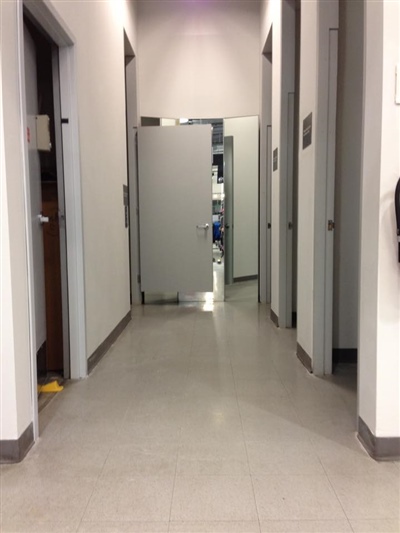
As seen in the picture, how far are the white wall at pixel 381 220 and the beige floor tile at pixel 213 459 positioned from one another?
0.57 meters

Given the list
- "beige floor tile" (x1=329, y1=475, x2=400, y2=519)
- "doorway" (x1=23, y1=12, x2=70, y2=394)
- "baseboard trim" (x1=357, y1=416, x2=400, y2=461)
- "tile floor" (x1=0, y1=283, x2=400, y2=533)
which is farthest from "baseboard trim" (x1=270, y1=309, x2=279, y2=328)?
"beige floor tile" (x1=329, y1=475, x2=400, y2=519)

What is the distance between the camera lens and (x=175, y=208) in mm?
5367

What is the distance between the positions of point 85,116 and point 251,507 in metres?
2.50

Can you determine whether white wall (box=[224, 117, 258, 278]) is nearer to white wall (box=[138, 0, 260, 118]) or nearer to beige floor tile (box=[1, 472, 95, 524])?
white wall (box=[138, 0, 260, 118])

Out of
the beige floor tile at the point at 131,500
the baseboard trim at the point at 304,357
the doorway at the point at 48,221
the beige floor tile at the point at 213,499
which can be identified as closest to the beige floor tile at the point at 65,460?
the beige floor tile at the point at 131,500

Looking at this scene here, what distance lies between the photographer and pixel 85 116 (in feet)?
9.34

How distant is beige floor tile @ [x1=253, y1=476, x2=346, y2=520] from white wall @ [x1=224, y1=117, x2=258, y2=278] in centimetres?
541

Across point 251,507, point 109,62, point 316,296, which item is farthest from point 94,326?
point 109,62

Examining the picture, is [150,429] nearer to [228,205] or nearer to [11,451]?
[11,451]

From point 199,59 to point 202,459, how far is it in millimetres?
4975

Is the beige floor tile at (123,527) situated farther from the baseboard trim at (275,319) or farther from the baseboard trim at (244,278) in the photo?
the baseboard trim at (244,278)

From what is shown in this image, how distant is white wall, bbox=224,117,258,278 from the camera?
6.48m

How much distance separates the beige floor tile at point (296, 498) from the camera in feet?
4.65

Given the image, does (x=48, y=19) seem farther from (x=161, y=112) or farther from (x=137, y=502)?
(x=161, y=112)
